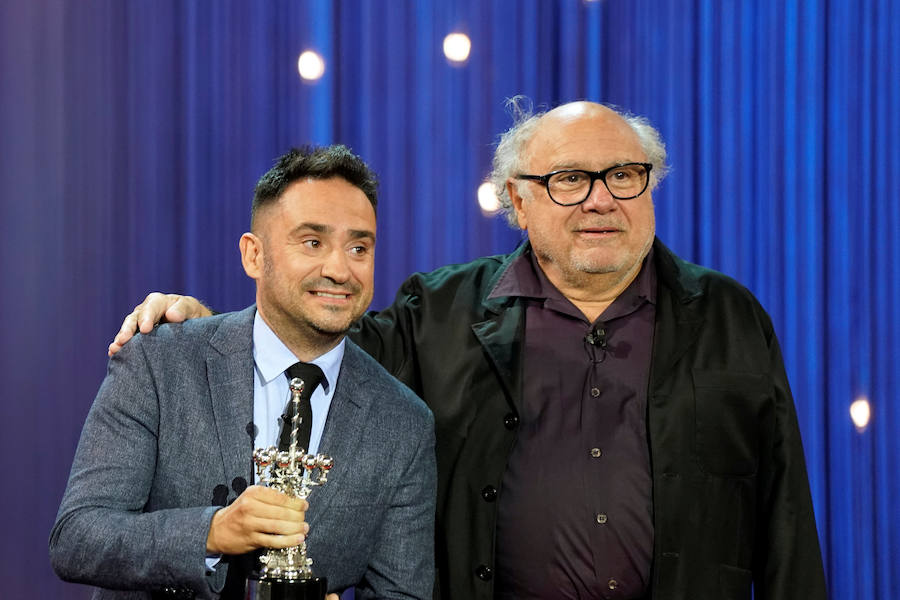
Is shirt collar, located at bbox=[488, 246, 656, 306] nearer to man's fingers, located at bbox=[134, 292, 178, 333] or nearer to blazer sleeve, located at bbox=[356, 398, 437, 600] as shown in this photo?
blazer sleeve, located at bbox=[356, 398, 437, 600]

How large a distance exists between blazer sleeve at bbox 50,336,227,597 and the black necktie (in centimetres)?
23

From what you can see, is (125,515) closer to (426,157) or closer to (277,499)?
(277,499)

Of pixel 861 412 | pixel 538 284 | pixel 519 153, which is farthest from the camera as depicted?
pixel 861 412

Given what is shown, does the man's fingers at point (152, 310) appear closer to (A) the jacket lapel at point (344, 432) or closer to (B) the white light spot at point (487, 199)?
(A) the jacket lapel at point (344, 432)

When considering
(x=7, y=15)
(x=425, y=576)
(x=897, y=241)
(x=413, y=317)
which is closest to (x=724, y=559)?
(x=425, y=576)

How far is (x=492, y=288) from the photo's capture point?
9.27ft

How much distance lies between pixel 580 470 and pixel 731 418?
1.40 feet

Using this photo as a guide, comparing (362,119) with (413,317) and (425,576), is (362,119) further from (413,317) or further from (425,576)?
(425,576)

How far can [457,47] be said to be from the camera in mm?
3432

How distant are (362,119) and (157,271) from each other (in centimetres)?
87

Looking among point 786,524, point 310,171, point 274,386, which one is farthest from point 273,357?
point 786,524

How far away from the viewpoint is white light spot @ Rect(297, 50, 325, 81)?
3.42m

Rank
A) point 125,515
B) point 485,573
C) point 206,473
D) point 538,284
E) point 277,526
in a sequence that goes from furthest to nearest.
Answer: point 538,284 → point 485,573 → point 206,473 → point 125,515 → point 277,526

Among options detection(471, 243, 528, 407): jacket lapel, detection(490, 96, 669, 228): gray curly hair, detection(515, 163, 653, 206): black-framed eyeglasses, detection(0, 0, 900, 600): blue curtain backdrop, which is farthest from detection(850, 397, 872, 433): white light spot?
detection(471, 243, 528, 407): jacket lapel
